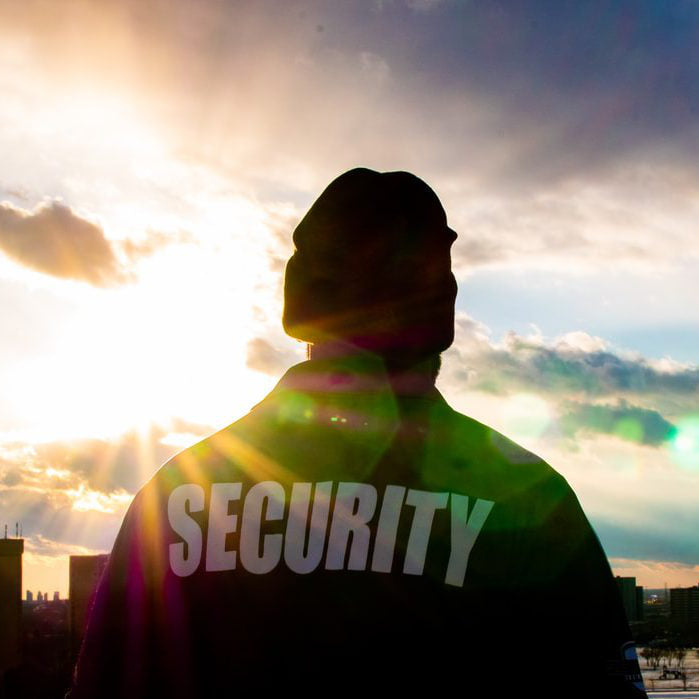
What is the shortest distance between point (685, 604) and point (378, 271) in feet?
596

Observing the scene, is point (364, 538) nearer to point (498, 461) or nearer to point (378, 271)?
point (498, 461)

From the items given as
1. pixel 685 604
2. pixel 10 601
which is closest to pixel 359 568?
pixel 10 601

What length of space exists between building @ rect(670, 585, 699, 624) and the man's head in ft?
577

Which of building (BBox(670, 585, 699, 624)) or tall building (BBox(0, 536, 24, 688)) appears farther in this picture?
building (BBox(670, 585, 699, 624))

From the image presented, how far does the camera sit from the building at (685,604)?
159625 mm

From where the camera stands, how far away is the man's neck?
1846mm

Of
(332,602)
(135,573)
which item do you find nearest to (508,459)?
(332,602)

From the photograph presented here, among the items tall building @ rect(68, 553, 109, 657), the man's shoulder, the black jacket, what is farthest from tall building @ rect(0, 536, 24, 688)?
the man's shoulder

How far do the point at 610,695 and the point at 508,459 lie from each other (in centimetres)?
51

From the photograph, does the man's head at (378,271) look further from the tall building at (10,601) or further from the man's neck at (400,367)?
the tall building at (10,601)

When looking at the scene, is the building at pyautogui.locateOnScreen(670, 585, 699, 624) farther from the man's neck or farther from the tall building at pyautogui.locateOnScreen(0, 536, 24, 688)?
the man's neck

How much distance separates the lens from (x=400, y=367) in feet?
6.12

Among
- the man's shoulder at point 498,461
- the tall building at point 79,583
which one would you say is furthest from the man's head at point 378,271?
the tall building at point 79,583

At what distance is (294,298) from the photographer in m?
1.99
